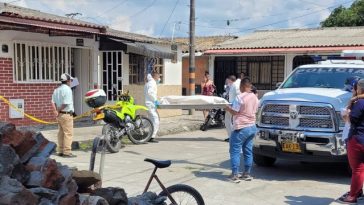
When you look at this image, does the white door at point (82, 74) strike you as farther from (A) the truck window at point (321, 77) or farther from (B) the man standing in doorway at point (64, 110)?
(A) the truck window at point (321, 77)

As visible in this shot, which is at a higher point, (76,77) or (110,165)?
(76,77)

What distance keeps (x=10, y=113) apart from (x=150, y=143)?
3.80 m

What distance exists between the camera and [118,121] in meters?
11.6

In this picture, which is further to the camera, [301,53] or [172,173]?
[301,53]

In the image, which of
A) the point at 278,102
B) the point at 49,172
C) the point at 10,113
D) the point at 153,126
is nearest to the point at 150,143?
the point at 153,126

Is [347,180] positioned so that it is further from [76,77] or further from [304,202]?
[76,77]

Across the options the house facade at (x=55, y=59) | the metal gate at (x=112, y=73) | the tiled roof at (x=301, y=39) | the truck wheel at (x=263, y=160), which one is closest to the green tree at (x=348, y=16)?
the tiled roof at (x=301, y=39)

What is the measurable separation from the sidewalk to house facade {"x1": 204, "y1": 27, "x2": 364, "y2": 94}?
6.48m

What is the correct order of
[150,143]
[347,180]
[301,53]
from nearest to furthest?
[347,180] < [150,143] < [301,53]

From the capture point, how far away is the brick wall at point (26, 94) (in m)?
13.1

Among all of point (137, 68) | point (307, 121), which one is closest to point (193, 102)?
point (307, 121)

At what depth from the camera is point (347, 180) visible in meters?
8.77

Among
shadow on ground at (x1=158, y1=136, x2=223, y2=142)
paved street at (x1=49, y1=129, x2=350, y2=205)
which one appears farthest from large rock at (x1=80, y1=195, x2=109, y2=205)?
shadow on ground at (x1=158, y1=136, x2=223, y2=142)

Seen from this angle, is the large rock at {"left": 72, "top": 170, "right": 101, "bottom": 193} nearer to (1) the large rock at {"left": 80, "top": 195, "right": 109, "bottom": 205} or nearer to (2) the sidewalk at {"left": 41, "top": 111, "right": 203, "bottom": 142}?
(1) the large rock at {"left": 80, "top": 195, "right": 109, "bottom": 205}
